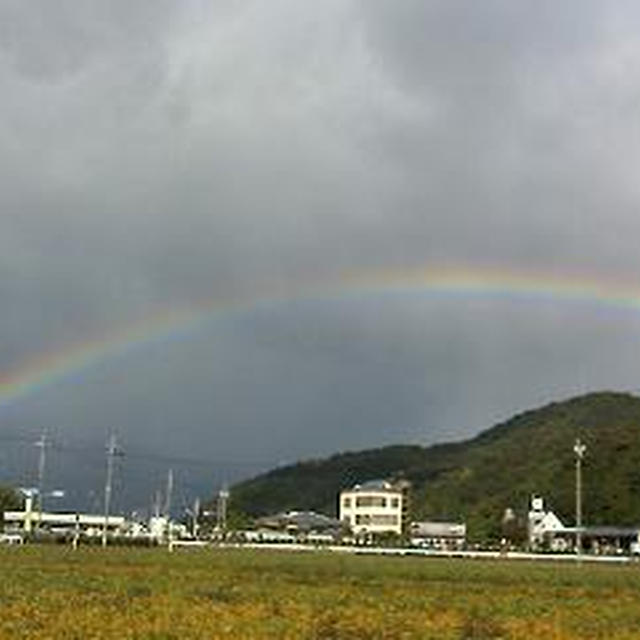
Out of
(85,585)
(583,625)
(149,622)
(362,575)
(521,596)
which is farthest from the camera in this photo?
(362,575)

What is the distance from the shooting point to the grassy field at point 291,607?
29906mm

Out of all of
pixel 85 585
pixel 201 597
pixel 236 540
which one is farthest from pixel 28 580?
pixel 236 540

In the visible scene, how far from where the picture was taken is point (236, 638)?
2736cm

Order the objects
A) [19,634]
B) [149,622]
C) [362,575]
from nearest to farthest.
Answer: [19,634]
[149,622]
[362,575]

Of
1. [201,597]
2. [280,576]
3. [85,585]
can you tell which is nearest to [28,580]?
[85,585]

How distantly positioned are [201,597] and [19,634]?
15425mm

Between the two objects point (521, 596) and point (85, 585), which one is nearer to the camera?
point (85, 585)

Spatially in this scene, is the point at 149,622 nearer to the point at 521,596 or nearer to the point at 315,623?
the point at 315,623

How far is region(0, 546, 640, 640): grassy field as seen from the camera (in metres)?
29.9

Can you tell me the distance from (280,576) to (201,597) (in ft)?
72.4

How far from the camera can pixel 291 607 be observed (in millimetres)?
38062

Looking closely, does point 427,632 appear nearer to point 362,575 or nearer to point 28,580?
point 28,580

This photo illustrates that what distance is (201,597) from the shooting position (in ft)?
137

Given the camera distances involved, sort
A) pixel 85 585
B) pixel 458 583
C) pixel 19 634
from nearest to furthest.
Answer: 1. pixel 19 634
2. pixel 85 585
3. pixel 458 583
